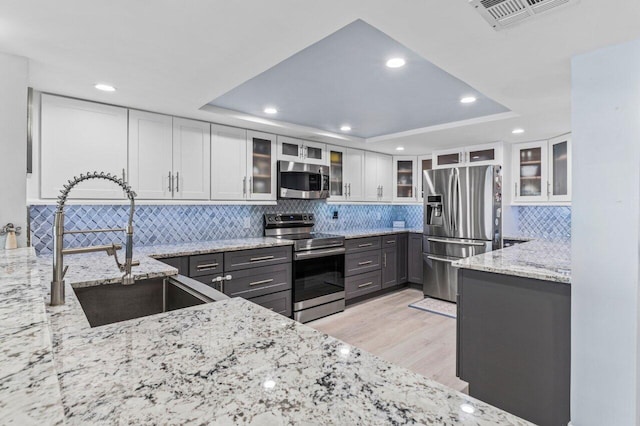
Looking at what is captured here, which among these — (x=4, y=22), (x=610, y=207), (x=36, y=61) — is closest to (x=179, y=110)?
(x=36, y=61)

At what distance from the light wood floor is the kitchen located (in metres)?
0.27

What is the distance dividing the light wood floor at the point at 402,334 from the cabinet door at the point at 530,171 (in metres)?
2.00

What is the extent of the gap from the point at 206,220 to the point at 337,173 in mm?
1904

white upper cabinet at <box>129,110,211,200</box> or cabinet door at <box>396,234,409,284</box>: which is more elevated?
white upper cabinet at <box>129,110,211,200</box>

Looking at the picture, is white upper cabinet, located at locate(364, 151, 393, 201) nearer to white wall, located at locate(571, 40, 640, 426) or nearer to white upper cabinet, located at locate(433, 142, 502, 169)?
white upper cabinet, located at locate(433, 142, 502, 169)

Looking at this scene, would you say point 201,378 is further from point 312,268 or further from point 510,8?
point 312,268

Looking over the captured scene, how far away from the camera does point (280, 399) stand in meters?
0.61

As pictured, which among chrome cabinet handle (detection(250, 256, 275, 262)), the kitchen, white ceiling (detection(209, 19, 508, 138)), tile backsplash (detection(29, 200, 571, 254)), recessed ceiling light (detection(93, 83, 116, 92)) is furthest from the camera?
chrome cabinet handle (detection(250, 256, 275, 262))

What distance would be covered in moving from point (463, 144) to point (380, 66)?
9.14 ft

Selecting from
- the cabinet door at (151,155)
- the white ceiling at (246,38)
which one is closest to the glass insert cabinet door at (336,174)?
the cabinet door at (151,155)

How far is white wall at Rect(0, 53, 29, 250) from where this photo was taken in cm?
187

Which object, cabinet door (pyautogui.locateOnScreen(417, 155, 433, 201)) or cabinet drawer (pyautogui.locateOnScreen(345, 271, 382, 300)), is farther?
cabinet door (pyautogui.locateOnScreen(417, 155, 433, 201))

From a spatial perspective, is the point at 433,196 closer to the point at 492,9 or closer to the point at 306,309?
the point at 306,309

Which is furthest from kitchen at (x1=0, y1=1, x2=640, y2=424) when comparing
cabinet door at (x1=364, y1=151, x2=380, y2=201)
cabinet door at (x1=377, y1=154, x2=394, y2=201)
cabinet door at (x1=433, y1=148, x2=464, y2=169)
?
cabinet door at (x1=377, y1=154, x2=394, y2=201)
